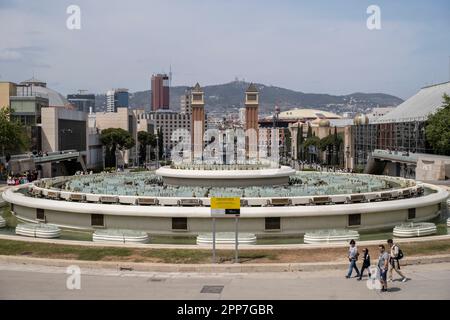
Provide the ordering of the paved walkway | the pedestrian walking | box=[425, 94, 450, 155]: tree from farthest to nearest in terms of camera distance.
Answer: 1. box=[425, 94, 450, 155]: tree
2. the pedestrian walking
3. the paved walkway

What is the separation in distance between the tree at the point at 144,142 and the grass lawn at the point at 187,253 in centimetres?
12562

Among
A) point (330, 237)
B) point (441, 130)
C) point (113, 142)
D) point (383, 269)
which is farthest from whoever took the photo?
point (113, 142)

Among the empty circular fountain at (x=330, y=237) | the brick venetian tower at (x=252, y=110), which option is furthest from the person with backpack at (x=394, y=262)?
the brick venetian tower at (x=252, y=110)

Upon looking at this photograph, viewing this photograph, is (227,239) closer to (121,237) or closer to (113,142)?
(121,237)

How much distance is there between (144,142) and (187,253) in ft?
423

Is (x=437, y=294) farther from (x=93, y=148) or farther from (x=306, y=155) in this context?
(x=306, y=155)

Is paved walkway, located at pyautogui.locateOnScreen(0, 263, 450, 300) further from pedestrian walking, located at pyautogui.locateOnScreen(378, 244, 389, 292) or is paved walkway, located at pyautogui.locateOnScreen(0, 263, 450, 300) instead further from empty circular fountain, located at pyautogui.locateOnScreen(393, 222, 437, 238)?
empty circular fountain, located at pyautogui.locateOnScreen(393, 222, 437, 238)

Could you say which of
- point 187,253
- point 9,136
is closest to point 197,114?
point 9,136

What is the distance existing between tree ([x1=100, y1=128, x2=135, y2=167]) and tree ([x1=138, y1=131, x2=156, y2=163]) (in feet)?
93.8

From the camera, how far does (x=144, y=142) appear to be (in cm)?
15050

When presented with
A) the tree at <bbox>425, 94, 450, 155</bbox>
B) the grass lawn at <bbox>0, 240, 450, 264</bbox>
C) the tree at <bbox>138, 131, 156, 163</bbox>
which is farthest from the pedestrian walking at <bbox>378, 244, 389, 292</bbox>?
the tree at <bbox>138, 131, 156, 163</bbox>

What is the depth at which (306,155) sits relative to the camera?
157 meters

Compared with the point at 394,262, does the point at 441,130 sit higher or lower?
higher

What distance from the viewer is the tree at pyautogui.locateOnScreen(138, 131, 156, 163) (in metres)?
150
